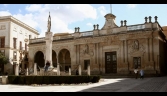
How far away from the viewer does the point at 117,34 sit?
1182 inches

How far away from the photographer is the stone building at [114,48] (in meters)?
27.3

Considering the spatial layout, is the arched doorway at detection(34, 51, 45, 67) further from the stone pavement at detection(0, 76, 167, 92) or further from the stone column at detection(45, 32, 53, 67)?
the stone pavement at detection(0, 76, 167, 92)

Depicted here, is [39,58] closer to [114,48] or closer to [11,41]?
[11,41]

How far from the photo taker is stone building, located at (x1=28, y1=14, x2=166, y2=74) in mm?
27312

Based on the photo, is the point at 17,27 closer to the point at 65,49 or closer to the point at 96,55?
the point at 65,49

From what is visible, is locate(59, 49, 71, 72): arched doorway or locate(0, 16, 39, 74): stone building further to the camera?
locate(0, 16, 39, 74): stone building

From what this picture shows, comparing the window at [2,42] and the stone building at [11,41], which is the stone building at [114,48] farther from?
the window at [2,42]

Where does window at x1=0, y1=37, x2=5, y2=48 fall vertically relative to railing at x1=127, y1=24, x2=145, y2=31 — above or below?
below

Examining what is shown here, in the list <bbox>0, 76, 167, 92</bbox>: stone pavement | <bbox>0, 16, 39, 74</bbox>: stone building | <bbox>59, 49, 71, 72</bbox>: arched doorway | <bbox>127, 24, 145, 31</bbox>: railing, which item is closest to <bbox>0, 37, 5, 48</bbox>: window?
<bbox>0, 16, 39, 74</bbox>: stone building

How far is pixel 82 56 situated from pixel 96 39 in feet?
12.5

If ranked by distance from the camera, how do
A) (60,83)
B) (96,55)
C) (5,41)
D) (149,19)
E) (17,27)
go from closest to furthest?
(60,83) → (149,19) → (96,55) → (5,41) → (17,27)

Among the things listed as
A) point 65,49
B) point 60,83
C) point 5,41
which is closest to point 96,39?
point 65,49

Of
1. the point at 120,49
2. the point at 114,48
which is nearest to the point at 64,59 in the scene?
the point at 114,48

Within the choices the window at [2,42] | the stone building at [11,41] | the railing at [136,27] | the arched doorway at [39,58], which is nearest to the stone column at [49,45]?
the railing at [136,27]
